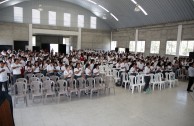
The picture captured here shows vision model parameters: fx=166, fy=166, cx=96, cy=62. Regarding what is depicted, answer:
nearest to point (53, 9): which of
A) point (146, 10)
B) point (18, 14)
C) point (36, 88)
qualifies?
point (18, 14)

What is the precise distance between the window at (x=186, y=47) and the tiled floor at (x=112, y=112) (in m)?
9.95

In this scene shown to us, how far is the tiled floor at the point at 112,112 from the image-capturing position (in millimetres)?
5508

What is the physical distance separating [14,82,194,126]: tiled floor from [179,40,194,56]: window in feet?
32.6

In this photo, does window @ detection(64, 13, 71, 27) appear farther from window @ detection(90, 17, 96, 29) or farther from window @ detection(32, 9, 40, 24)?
window @ detection(32, 9, 40, 24)

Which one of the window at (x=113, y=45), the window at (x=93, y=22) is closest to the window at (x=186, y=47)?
the window at (x=113, y=45)

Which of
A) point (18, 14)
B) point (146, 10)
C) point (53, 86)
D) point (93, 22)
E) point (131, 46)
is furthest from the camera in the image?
point (93, 22)

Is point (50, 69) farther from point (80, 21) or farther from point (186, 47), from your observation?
point (80, 21)

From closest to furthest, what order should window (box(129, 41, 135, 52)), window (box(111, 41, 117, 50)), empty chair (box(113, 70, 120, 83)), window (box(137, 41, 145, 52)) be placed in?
empty chair (box(113, 70, 120, 83)) < window (box(137, 41, 145, 52)) < window (box(129, 41, 135, 52)) < window (box(111, 41, 117, 50))

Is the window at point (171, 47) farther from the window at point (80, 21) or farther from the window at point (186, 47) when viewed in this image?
the window at point (80, 21)

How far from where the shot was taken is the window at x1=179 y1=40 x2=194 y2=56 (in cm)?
1653

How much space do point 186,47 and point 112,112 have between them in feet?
46.8

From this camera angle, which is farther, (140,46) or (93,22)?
(93,22)

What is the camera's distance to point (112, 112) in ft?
20.9

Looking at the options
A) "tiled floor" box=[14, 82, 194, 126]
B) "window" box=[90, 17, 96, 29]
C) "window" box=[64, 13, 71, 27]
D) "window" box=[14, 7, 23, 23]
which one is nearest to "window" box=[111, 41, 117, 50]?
"window" box=[90, 17, 96, 29]
